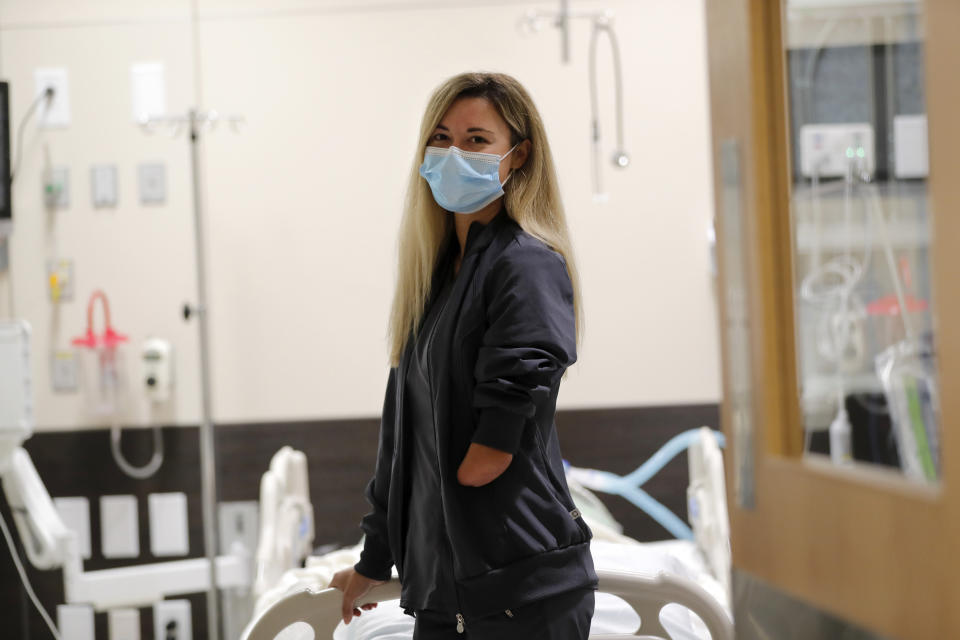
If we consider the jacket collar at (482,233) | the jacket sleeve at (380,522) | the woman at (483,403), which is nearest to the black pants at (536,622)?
the woman at (483,403)

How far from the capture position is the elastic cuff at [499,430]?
1294 millimetres

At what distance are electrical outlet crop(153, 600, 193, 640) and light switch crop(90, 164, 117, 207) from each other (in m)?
1.44

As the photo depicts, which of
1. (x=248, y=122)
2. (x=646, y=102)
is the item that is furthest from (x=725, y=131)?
(x=248, y=122)

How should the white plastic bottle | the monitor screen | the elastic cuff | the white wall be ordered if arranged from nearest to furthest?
1. the white plastic bottle
2. the elastic cuff
3. the monitor screen
4. the white wall

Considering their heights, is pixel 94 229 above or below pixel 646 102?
below

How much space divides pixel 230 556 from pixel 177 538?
0.20 metres

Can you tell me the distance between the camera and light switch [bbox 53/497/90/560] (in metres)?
3.48

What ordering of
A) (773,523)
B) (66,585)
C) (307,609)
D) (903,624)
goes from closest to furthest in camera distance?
(903,624)
(773,523)
(307,609)
(66,585)

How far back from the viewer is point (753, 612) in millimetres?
1221

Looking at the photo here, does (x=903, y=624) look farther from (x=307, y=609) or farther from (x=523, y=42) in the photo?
(x=523, y=42)

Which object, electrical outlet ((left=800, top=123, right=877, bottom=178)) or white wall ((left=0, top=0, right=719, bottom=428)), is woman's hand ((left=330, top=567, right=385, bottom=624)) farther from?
white wall ((left=0, top=0, right=719, bottom=428))

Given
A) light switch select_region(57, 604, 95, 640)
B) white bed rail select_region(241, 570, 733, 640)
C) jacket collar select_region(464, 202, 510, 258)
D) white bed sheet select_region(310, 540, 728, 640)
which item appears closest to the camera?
jacket collar select_region(464, 202, 510, 258)

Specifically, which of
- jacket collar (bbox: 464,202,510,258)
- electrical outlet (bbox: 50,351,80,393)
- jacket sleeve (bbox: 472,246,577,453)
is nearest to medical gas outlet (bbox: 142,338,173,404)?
electrical outlet (bbox: 50,351,80,393)

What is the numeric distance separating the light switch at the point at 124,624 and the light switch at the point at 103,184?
1.44 metres
